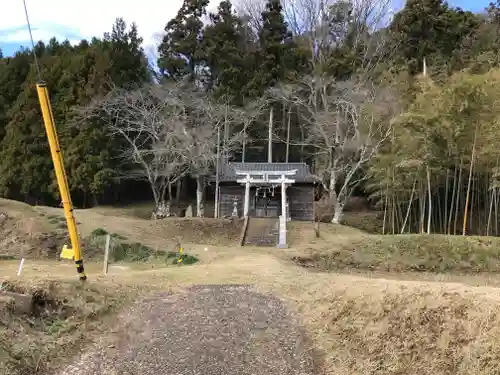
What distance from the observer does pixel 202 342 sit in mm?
5191

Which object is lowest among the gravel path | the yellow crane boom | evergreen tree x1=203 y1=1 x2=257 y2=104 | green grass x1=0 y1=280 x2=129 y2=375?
the gravel path

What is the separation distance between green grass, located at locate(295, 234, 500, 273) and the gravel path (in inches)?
264

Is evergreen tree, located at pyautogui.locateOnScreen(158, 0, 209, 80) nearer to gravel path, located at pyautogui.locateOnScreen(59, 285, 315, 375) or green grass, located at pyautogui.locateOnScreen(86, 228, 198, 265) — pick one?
green grass, located at pyautogui.locateOnScreen(86, 228, 198, 265)

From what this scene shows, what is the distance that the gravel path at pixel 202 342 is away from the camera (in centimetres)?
465

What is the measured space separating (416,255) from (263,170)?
946 cm

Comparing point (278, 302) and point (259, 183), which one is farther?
point (259, 183)

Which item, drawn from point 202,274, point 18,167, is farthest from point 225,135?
point 202,274

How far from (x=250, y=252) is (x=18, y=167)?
15.4 m

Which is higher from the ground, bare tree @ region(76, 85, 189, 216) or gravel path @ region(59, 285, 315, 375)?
bare tree @ region(76, 85, 189, 216)

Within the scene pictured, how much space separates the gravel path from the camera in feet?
15.3

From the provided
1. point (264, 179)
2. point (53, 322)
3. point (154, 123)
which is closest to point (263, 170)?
point (264, 179)

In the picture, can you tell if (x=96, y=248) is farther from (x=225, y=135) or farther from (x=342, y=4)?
(x=342, y=4)

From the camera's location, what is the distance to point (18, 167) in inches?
939

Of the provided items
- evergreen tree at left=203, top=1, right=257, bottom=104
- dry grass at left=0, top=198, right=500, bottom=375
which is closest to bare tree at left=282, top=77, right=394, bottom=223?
evergreen tree at left=203, top=1, right=257, bottom=104
